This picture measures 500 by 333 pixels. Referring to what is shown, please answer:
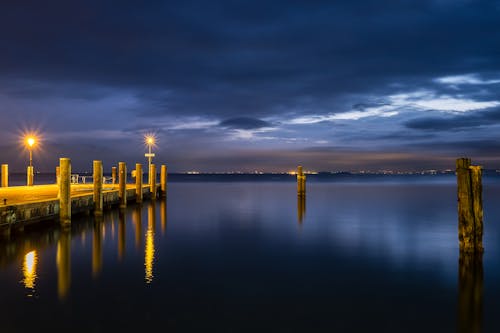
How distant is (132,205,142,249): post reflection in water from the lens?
77.9 ft

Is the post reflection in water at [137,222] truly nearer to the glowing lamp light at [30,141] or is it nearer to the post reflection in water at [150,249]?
the post reflection in water at [150,249]

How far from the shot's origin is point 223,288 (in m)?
14.1

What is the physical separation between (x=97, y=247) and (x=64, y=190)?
11.1 feet

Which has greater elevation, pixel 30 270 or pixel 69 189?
pixel 69 189

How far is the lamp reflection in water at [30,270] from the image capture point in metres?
14.1

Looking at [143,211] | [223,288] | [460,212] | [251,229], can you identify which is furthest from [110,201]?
[460,212]

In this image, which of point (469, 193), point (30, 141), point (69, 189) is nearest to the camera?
point (469, 193)

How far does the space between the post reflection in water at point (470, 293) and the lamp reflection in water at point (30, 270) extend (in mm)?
12491

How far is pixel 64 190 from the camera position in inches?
859

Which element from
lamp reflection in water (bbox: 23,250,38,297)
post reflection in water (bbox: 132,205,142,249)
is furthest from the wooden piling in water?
lamp reflection in water (bbox: 23,250,38,297)

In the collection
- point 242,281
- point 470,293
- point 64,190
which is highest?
point 64,190

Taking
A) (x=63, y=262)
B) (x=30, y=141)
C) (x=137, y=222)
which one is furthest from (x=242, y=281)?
(x=30, y=141)

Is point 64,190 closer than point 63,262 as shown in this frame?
No

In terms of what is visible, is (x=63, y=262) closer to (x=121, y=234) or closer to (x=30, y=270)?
(x=30, y=270)
